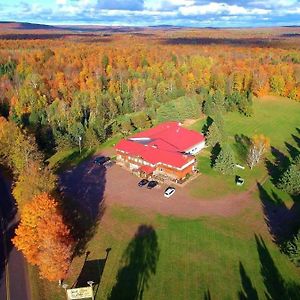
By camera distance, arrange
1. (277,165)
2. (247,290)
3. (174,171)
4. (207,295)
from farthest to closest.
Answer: (277,165)
(174,171)
(247,290)
(207,295)

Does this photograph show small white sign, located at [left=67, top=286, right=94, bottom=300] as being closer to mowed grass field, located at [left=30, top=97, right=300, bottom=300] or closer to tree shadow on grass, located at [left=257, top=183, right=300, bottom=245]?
mowed grass field, located at [left=30, top=97, right=300, bottom=300]

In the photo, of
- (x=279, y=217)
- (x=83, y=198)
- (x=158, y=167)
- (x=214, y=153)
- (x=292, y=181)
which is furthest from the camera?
(x=214, y=153)

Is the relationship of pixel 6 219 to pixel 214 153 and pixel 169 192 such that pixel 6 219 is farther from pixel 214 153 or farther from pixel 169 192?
pixel 214 153

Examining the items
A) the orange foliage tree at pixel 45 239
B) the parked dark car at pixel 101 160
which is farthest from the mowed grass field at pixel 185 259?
the parked dark car at pixel 101 160

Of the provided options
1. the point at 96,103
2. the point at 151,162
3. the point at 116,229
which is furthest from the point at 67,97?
the point at 116,229

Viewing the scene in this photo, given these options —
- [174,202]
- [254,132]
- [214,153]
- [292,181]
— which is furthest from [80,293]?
[254,132]

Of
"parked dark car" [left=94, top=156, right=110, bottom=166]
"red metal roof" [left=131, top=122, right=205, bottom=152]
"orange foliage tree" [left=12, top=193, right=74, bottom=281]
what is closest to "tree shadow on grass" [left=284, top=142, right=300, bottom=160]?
"red metal roof" [left=131, top=122, right=205, bottom=152]

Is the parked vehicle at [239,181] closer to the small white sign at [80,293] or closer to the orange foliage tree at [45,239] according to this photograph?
the orange foliage tree at [45,239]
